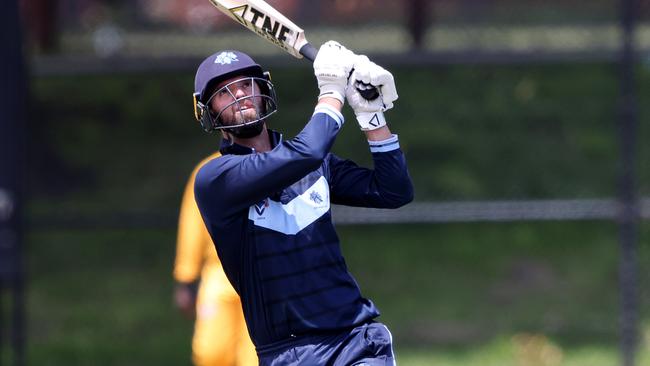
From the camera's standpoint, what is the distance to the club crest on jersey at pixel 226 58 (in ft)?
12.6

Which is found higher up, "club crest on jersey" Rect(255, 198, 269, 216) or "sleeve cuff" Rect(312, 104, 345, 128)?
"sleeve cuff" Rect(312, 104, 345, 128)

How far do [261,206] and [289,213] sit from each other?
0.30ft

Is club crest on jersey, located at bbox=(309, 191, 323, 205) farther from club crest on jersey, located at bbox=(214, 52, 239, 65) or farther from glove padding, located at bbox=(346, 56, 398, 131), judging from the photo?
club crest on jersey, located at bbox=(214, 52, 239, 65)

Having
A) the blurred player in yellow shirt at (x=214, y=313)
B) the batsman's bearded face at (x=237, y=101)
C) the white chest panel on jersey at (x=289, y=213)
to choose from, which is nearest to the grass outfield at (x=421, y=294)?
the blurred player in yellow shirt at (x=214, y=313)

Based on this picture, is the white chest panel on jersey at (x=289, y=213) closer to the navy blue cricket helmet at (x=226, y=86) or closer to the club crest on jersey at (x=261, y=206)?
the club crest on jersey at (x=261, y=206)

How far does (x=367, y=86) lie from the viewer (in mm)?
3791

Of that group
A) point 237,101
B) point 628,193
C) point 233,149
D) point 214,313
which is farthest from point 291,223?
point 628,193

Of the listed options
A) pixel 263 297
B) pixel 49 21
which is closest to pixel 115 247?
pixel 49 21

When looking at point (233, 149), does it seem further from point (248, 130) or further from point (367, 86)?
point (367, 86)

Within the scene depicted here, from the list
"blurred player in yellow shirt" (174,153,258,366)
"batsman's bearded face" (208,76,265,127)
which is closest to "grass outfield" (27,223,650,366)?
"blurred player in yellow shirt" (174,153,258,366)

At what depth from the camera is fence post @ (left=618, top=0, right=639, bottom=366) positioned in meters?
6.93

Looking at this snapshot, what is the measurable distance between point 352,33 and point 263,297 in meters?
3.58

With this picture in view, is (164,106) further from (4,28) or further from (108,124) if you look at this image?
(4,28)

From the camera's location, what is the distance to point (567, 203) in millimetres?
7184
